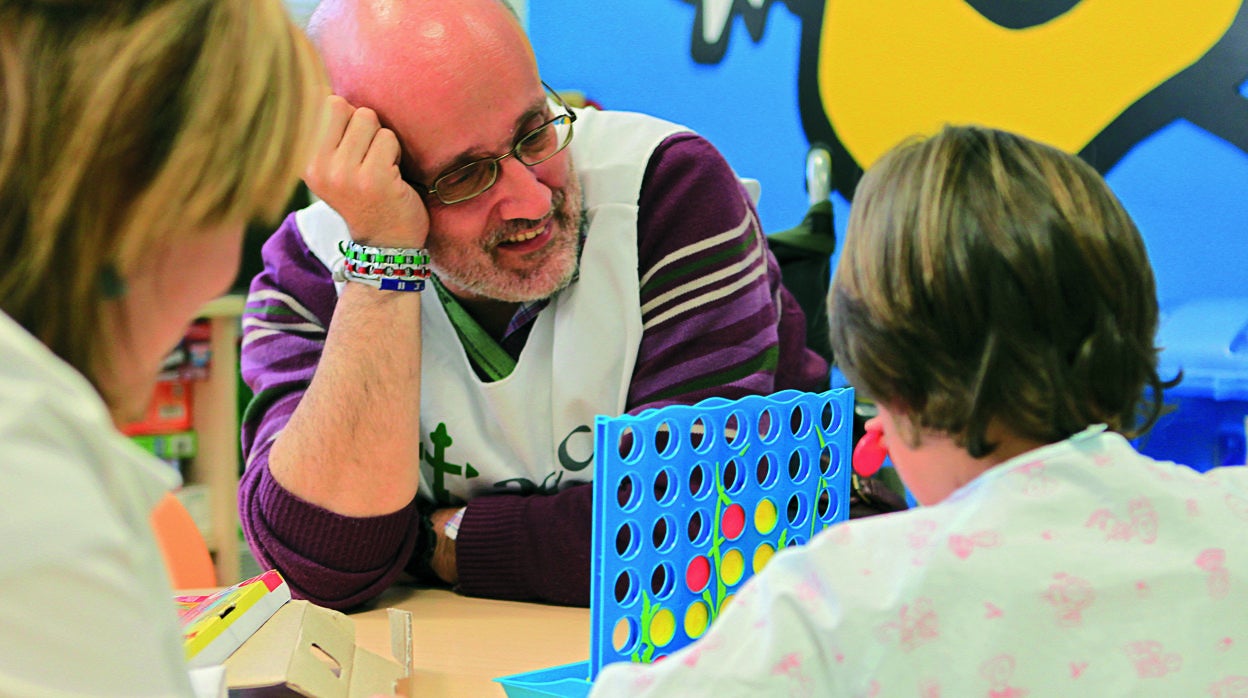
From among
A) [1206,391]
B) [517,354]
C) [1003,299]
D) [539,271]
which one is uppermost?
[1003,299]

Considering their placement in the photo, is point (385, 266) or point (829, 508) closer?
point (829, 508)

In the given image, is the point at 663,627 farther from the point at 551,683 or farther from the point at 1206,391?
the point at 1206,391

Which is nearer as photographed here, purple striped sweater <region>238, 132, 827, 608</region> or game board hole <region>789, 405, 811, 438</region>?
game board hole <region>789, 405, 811, 438</region>

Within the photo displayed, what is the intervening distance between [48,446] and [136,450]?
7 cm

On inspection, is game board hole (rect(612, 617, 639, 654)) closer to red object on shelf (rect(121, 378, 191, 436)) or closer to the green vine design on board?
the green vine design on board

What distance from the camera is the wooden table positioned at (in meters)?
1.00

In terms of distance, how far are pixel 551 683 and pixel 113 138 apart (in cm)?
54

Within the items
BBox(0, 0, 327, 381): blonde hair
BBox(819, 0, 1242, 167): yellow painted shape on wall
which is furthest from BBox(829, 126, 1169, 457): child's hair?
BBox(819, 0, 1242, 167): yellow painted shape on wall

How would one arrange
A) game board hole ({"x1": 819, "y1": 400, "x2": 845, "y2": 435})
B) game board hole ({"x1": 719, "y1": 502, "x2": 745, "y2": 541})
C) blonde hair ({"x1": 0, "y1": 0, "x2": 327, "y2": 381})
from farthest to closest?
game board hole ({"x1": 819, "y1": 400, "x2": 845, "y2": 435})
game board hole ({"x1": 719, "y1": 502, "x2": 745, "y2": 541})
blonde hair ({"x1": 0, "y1": 0, "x2": 327, "y2": 381})

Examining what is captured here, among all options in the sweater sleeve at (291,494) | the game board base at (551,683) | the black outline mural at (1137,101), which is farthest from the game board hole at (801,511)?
the black outline mural at (1137,101)

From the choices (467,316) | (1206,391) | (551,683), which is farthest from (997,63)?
(551,683)

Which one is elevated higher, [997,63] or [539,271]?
[997,63]

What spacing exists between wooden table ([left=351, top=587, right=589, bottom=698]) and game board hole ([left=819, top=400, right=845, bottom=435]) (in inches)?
11.9

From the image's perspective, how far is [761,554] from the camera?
1007 millimetres
